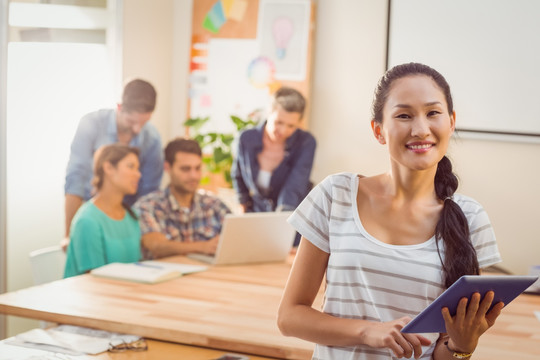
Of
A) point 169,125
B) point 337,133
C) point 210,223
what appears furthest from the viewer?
point 169,125

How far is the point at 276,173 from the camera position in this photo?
4.43 metres

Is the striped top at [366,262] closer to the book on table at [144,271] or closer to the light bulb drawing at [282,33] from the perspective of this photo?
the book on table at [144,271]

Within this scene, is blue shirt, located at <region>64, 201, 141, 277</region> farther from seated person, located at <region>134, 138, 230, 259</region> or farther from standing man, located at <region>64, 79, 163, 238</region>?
standing man, located at <region>64, 79, 163, 238</region>

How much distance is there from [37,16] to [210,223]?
1.47 meters

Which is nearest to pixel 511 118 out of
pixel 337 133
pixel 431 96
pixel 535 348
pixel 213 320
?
pixel 337 133

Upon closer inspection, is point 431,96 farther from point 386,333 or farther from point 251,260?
point 251,260

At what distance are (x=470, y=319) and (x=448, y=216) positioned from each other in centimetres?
22

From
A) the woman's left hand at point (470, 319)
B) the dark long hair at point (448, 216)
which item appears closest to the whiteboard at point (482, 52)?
the dark long hair at point (448, 216)

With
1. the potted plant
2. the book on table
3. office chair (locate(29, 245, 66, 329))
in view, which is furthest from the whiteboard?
office chair (locate(29, 245, 66, 329))

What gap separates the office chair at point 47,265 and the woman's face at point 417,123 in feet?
8.28

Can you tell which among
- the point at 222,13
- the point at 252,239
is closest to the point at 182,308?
the point at 252,239

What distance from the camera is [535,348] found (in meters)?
2.45

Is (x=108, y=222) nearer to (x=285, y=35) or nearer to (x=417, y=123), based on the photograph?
(x=285, y=35)

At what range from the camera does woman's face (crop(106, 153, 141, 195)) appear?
12.0 feet
